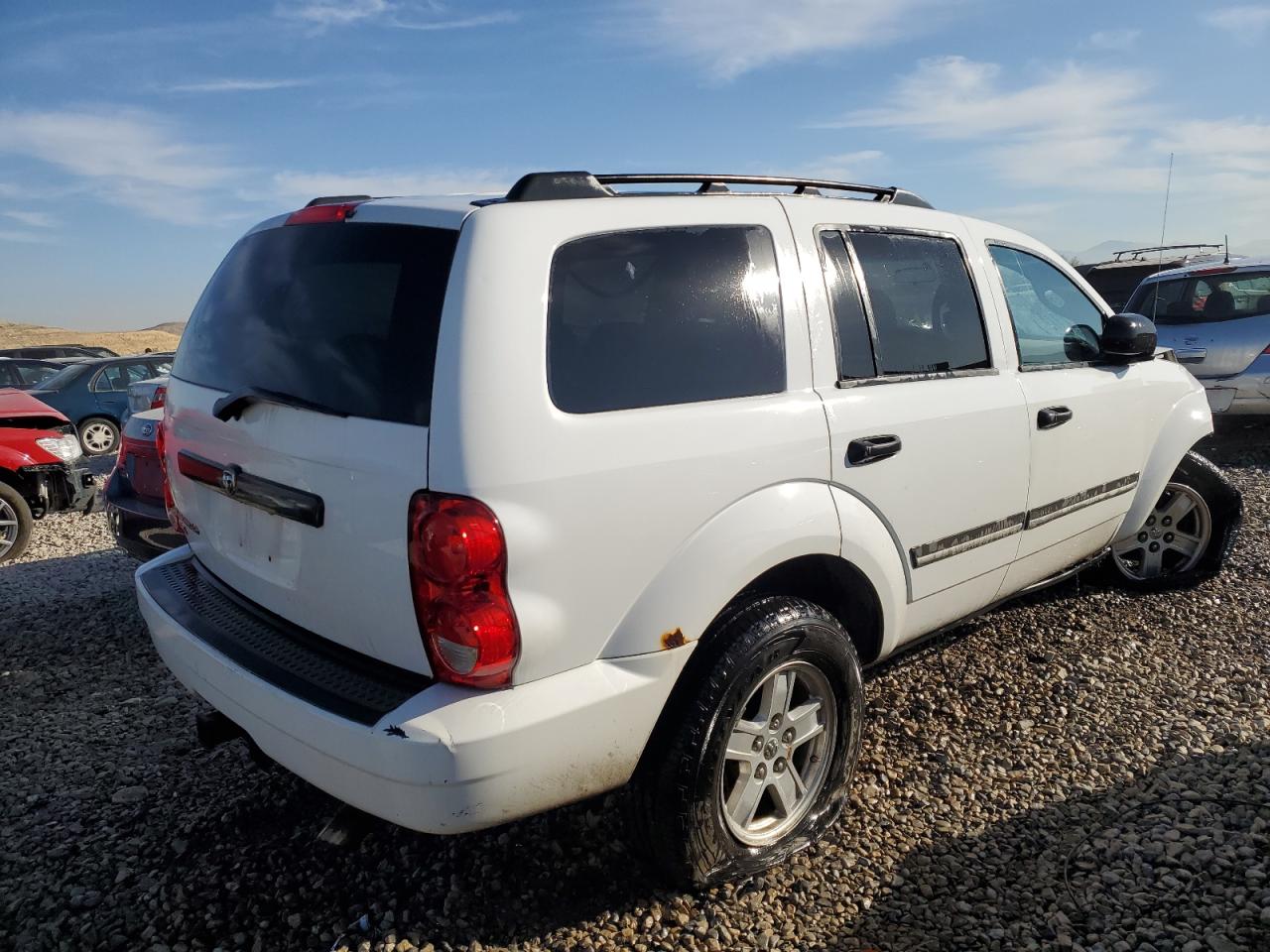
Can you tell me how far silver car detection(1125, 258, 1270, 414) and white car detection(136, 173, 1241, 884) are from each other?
242 inches

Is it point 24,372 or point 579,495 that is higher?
point 579,495

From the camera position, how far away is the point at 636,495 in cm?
212

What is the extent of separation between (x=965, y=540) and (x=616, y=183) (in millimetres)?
1663

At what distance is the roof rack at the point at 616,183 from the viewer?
2.27 metres

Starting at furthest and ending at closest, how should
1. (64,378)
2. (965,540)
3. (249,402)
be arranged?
(64,378) < (965,540) < (249,402)

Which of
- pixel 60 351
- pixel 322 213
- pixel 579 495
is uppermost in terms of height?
pixel 322 213

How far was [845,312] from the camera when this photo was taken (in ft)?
9.00

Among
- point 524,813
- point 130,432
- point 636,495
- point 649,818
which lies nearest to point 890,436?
point 636,495

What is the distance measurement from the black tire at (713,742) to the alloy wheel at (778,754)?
19 mm

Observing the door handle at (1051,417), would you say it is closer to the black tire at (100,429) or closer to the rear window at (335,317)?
the rear window at (335,317)

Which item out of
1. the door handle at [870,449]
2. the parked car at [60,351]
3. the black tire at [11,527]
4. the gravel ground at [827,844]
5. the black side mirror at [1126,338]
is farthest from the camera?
the parked car at [60,351]

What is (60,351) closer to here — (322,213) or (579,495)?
(322,213)

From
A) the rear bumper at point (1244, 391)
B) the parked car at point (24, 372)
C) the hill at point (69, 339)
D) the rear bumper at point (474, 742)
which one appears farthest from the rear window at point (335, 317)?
the hill at point (69, 339)

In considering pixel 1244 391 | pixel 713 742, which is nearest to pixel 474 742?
pixel 713 742
